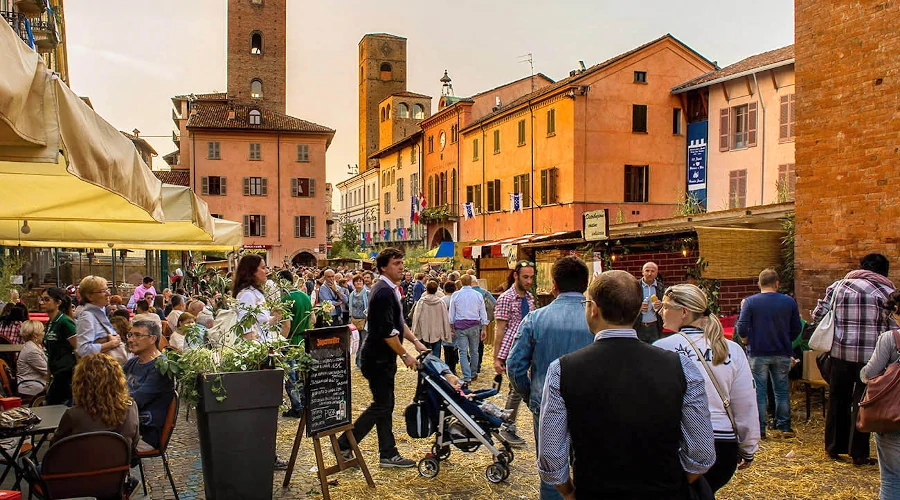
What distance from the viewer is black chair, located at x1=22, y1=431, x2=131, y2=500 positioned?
163 inches

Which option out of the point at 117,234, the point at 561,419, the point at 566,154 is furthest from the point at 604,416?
the point at 566,154

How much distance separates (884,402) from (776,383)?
3419 millimetres

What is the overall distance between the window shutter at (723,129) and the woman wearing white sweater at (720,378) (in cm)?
2721

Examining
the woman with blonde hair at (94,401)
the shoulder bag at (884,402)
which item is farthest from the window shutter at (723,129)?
the woman with blonde hair at (94,401)

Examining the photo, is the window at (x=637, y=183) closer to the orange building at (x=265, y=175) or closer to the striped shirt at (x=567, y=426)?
the orange building at (x=265, y=175)

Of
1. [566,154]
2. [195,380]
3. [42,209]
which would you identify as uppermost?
[566,154]

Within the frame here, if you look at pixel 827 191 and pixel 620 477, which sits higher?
pixel 827 191

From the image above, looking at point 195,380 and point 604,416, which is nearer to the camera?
point 604,416

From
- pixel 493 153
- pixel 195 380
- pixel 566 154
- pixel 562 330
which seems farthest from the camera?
pixel 493 153

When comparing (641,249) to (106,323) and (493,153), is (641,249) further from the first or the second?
(493,153)

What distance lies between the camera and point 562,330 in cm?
451

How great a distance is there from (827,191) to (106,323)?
807cm

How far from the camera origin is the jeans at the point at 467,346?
11641 millimetres

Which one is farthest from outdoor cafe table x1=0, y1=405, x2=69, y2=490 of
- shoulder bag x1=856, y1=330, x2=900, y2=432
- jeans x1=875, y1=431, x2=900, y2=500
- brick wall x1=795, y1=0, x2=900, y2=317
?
brick wall x1=795, y1=0, x2=900, y2=317
